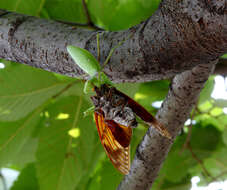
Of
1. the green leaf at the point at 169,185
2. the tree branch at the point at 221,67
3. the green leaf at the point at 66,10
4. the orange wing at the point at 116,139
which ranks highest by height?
the green leaf at the point at 66,10

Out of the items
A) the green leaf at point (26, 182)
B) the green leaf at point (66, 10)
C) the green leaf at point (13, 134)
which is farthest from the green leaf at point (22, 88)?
Answer: the green leaf at point (26, 182)

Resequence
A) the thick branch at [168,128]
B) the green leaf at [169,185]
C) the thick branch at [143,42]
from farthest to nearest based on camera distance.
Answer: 1. the green leaf at [169,185]
2. the thick branch at [168,128]
3. the thick branch at [143,42]

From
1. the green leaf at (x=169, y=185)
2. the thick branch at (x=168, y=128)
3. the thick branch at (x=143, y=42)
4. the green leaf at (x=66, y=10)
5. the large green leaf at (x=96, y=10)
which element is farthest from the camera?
the green leaf at (x=169, y=185)

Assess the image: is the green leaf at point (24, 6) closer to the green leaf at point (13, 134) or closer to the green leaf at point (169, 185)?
the green leaf at point (13, 134)

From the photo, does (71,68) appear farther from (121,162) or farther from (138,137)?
(138,137)

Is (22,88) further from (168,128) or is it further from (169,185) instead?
(169,185)

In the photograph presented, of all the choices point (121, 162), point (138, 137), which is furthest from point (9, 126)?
point (121, 162)

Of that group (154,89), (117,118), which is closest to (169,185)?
(154,89)
